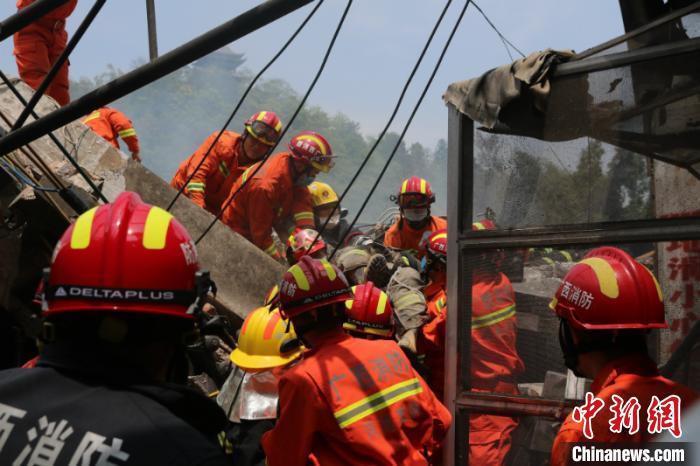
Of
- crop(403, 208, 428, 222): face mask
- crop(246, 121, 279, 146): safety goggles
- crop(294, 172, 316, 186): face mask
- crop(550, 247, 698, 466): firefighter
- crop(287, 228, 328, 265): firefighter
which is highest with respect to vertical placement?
crop(246, 121, 279, 146): safety goggles

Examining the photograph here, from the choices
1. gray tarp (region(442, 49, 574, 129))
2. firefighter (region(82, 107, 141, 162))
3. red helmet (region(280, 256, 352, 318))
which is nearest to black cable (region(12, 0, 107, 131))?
red helmet (region(280, 256, 352, 318))

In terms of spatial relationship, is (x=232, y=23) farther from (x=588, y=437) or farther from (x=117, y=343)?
(x=588, y=437)

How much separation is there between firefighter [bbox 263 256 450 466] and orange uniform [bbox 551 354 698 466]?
3.05 feet

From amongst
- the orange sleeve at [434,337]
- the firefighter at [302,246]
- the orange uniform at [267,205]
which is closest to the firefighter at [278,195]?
the orange uniform at [267,205]

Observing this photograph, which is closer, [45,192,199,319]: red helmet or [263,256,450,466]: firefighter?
[45,192,199,319]: red helmet

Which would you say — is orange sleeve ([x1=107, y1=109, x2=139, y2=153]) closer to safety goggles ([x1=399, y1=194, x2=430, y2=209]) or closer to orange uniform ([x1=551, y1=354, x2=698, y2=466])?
safety goggles ([x1=399, y1=194, x2=430, y2=209])

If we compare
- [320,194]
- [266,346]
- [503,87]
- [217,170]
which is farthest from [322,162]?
[503,87]

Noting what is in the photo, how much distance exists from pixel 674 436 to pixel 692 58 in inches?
69.5

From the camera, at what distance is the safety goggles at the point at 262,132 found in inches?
327

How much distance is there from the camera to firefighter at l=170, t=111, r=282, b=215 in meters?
8.30

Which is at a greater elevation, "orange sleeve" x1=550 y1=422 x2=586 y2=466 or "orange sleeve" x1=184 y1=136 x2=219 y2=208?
"orange sleeve" x1=184 y1=136 x2=219 y2=208

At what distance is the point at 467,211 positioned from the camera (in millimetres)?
3865

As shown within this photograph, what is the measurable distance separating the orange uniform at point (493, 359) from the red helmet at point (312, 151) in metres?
4.60

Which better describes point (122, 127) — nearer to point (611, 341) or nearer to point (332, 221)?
point (332, 221)
